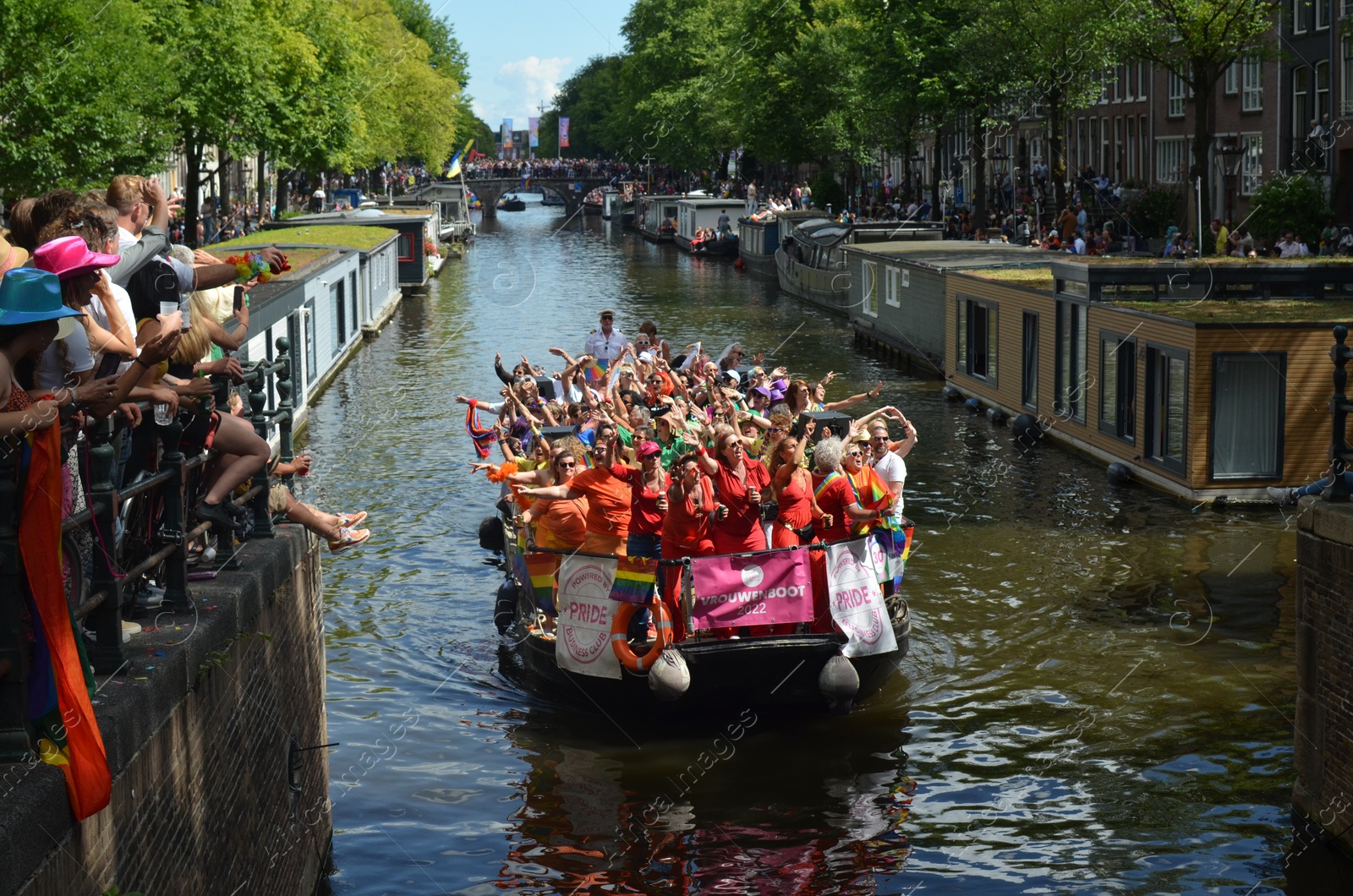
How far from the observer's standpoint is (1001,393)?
3064cm

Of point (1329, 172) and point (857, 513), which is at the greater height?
point (1329, 172)

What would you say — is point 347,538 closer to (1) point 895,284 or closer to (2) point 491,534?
(2) point 491,534

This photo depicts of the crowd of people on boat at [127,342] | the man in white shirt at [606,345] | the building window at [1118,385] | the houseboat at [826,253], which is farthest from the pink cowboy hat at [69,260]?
the houseboat at [826,253]

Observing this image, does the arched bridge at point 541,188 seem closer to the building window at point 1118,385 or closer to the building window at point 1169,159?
the building window at point 1169,159

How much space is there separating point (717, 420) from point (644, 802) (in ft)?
16.1

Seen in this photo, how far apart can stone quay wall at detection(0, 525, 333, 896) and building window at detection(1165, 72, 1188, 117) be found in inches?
1881

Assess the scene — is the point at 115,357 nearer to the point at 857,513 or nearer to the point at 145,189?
the point at 145,189

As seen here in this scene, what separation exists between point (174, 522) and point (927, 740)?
27.1 feet

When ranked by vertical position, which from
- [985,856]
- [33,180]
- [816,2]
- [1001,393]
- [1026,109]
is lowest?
[985,856]

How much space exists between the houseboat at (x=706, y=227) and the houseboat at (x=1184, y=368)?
4857 centimetres

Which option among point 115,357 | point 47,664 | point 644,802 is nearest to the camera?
point 47,664

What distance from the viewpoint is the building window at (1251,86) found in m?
46.8

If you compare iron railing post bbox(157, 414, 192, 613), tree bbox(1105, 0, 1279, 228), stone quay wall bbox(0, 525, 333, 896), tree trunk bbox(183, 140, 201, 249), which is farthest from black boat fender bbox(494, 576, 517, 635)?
tree trunk bbox(183, 140, 201, 249)

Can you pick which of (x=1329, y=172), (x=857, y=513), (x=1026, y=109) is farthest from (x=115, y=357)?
(x=1026, y=109)
